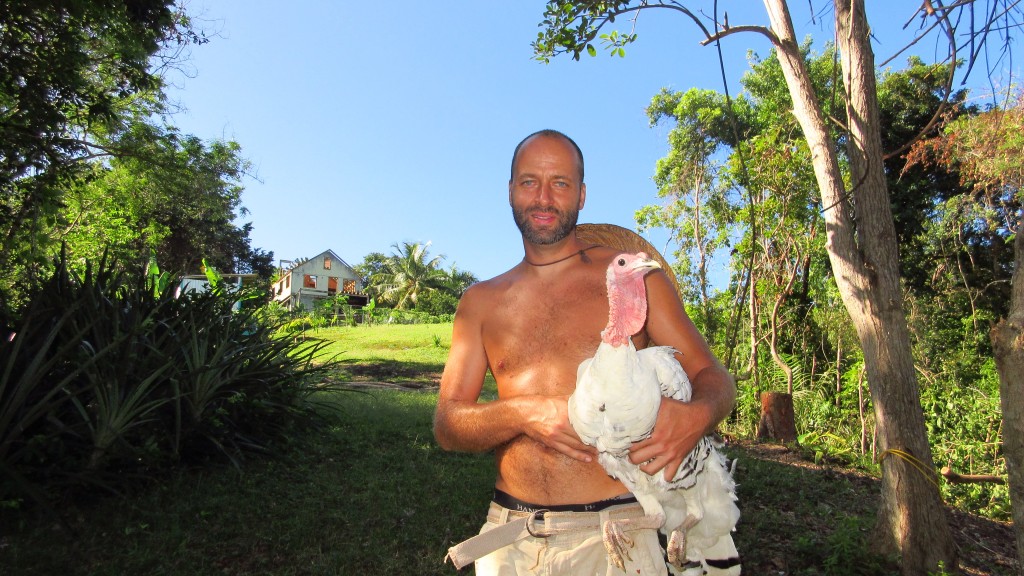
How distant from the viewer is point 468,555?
2.08 m

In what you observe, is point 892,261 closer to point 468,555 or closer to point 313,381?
point 468,555

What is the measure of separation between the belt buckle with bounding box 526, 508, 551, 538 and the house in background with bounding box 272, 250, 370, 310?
171 ft

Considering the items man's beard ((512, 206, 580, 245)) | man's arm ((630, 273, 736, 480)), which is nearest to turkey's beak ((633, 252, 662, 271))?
man's arm ((630, 273, 736, 480))

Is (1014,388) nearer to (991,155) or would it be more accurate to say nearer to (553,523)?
(553,523)

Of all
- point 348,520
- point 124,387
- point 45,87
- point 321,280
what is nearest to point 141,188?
point 45,87

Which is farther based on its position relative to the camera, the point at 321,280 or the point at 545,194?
the point at 321,280

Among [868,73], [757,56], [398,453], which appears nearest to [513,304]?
[868,73]

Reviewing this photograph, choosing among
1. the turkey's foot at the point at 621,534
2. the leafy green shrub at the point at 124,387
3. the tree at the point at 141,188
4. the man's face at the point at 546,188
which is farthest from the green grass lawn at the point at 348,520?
the tree at the point at 141,188

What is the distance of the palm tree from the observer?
4628 centimetres

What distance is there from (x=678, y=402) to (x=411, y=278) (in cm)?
4587

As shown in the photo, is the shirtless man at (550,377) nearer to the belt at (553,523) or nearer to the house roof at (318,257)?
the belt at (553,523)

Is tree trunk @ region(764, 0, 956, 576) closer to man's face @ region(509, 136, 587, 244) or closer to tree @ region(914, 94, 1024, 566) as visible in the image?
man's face @ region(509, 136, 587, 244)

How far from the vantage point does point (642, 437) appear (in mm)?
1937

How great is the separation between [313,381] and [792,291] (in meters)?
8.03
